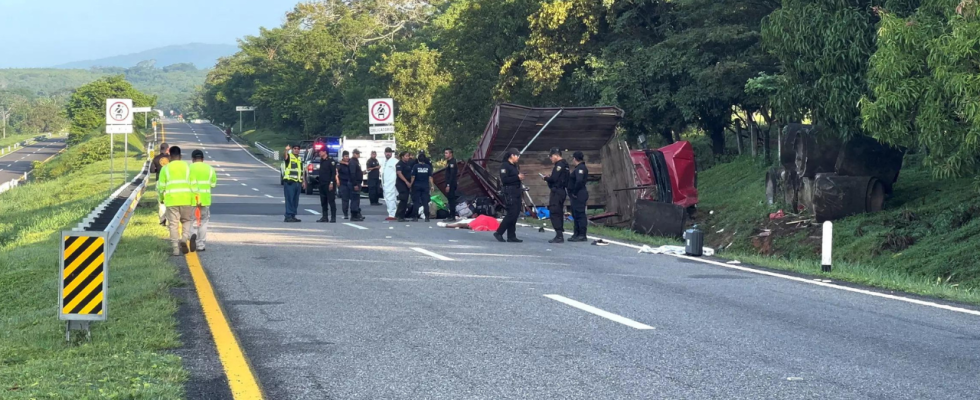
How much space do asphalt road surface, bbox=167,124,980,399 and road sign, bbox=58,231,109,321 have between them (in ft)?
3.80

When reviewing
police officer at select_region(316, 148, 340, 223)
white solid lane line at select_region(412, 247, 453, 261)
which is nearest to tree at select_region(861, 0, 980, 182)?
white solid lane line at select_region(412, 247, 453, 261)

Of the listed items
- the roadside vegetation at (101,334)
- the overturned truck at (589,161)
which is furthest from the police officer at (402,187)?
the roadside vegetation at (101,334)

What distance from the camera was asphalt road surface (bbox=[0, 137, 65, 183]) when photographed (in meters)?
102

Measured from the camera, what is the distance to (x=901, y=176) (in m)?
26.5

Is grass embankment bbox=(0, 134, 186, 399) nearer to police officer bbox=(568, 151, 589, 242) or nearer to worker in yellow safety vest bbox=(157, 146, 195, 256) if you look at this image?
worker in yellow safety vest bbox=(157, 146, 195, 256)

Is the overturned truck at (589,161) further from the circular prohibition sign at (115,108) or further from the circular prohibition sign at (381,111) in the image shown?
the circular prohibition sign at (115,108)

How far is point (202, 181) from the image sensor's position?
52.0 ft

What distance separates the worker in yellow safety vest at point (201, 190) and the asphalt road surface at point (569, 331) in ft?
2.06

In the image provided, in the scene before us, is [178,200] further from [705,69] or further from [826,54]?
[705,69]

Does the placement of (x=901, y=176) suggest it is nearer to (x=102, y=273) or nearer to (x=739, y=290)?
(x=739, y=290)

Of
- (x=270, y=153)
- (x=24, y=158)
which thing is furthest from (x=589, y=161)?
(x=24, y=158)

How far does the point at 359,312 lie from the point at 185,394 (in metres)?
3.52

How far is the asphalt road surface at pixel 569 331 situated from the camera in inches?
265

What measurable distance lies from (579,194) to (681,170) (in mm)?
7654
